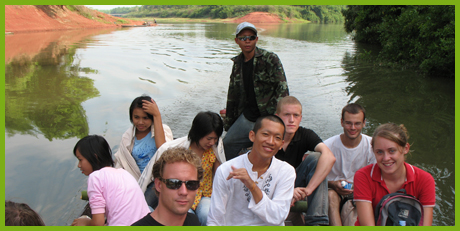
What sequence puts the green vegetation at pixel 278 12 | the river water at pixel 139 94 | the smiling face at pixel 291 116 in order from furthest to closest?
the green vegetation at pixel 278 12 → the river water at pixel 139 94 → the smiling face at pixel 291 116

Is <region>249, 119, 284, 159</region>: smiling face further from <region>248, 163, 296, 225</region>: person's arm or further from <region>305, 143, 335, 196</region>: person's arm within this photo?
<region>305, 143, 335, 196</region>: person's arm

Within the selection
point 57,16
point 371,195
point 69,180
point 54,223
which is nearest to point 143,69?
point 69,180

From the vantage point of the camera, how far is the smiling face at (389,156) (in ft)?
8.85

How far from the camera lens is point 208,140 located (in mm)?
3377

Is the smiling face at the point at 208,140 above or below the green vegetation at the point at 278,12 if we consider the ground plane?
above

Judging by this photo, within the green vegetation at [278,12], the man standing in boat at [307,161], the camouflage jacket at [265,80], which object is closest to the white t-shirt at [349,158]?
the man standing in boat at [307,161]

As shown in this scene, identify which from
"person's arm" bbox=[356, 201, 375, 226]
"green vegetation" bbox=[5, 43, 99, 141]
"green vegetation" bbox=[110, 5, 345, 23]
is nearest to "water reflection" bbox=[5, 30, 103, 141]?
"green vegetation" bbox=[5, 43, 99, 141]

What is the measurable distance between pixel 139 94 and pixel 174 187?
8.40 meters

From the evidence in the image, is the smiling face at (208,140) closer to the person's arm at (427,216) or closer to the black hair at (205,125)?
the black hair at (205,125)

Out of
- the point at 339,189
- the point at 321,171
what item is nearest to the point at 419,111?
the point at 339,189

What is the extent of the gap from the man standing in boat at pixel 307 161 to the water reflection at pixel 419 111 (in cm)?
203

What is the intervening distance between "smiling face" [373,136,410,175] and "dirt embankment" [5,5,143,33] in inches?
1180

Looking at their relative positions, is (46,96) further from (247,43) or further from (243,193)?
(243,193)

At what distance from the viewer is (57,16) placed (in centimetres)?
3634
